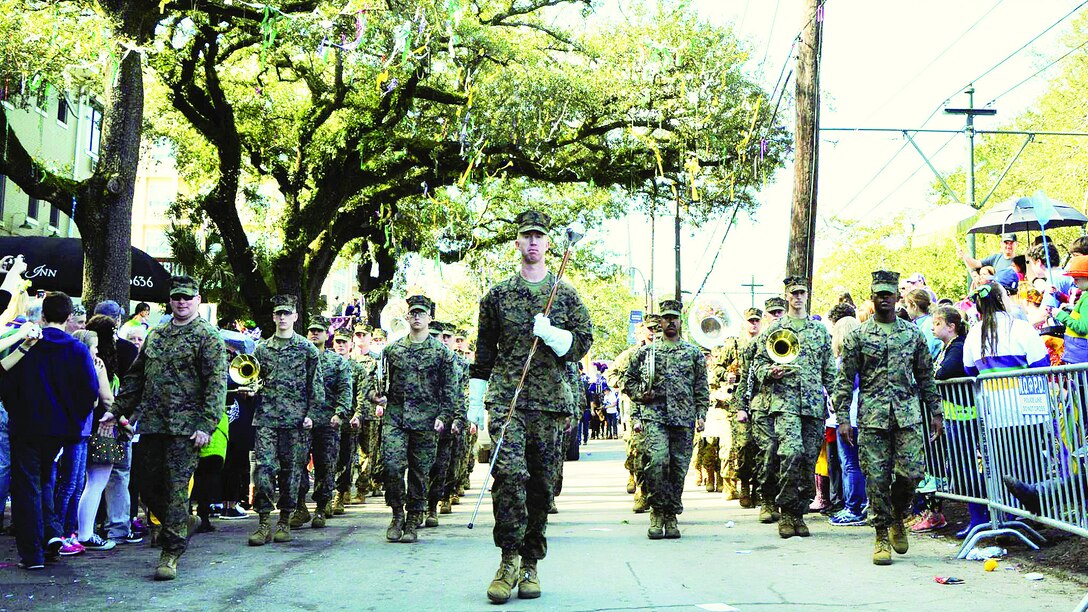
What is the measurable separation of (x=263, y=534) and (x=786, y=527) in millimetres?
4552

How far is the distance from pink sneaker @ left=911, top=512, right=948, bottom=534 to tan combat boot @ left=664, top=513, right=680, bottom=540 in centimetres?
214

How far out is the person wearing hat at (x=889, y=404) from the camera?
8750 mm

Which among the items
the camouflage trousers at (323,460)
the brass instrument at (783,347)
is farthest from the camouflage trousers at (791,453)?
the camouflage trousers at (323,460)

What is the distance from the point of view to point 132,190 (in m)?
15.2

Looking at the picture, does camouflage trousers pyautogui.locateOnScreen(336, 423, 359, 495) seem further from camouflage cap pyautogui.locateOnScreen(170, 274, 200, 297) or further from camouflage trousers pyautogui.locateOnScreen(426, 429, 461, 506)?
camouflage cap pyautogui.locateOnScreen(170, 274, 200, 297)

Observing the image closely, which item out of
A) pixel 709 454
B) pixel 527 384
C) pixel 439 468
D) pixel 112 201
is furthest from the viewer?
pixel 709 454

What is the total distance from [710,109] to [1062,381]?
51.9 ft

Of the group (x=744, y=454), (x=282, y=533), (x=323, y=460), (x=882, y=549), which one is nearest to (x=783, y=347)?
(x=882, y=549)

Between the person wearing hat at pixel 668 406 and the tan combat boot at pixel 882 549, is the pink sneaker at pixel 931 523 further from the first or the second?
the person wearing hat at pixel 668 406

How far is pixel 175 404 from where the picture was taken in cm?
830

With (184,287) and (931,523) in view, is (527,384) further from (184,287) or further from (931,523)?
(931,523)

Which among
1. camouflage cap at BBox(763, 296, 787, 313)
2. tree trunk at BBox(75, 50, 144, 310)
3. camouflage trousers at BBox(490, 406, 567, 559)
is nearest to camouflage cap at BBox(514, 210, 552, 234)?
camouflage trousers at BBox(490, 406, 567, 559)

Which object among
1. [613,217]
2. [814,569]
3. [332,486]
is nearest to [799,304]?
[814,569]

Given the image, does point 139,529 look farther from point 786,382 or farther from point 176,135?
point 176,135
